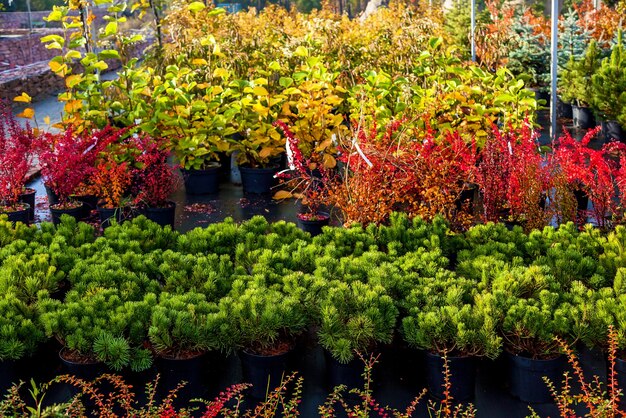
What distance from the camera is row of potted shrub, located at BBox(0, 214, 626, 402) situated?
320 centimetres

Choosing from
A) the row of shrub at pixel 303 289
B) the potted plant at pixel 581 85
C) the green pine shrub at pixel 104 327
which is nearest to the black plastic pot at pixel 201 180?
the row of shrub at pixel 303 289

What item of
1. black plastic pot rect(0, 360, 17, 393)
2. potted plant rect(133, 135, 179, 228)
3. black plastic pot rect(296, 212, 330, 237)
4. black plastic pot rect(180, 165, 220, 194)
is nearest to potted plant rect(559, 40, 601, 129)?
black plastic pot rect(180, 165, 220, 194)

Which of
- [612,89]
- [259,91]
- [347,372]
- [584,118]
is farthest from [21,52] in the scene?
[347,372]

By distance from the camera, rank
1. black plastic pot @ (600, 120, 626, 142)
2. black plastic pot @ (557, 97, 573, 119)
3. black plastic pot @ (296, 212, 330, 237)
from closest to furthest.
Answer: black plastic pot @ (296, 212, 330, 237), black plastic pot @ (600, 120, 626, 142), black plastic pot @ (557, 97, 573, 119)

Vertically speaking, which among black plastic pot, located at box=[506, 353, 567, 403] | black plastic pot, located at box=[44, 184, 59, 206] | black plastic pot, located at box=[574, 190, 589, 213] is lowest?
black plastic pot, located at box=[506, 353, 567, 403]

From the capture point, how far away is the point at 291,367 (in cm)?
347

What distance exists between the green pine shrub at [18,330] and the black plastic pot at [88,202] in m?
2.45

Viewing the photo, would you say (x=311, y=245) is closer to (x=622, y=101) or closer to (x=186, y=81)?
(x=186, y=81)

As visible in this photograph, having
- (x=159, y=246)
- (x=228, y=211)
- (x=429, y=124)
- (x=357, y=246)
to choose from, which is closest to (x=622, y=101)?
(x=429, y=124)

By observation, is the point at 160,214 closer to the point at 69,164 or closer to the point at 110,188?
the point at 110,188

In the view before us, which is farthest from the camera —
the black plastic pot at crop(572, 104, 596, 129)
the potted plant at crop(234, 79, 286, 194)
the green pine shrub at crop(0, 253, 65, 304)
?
the black plastic pot at crop(572, 104, 596, 129)

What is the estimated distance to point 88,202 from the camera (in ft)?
19.4

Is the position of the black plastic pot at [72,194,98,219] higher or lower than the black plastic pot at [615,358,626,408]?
higher

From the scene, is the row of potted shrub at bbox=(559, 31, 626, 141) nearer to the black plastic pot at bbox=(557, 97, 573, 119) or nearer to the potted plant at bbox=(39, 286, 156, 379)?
the black plastic pot at bbox=(557, 97, 573, 119)
